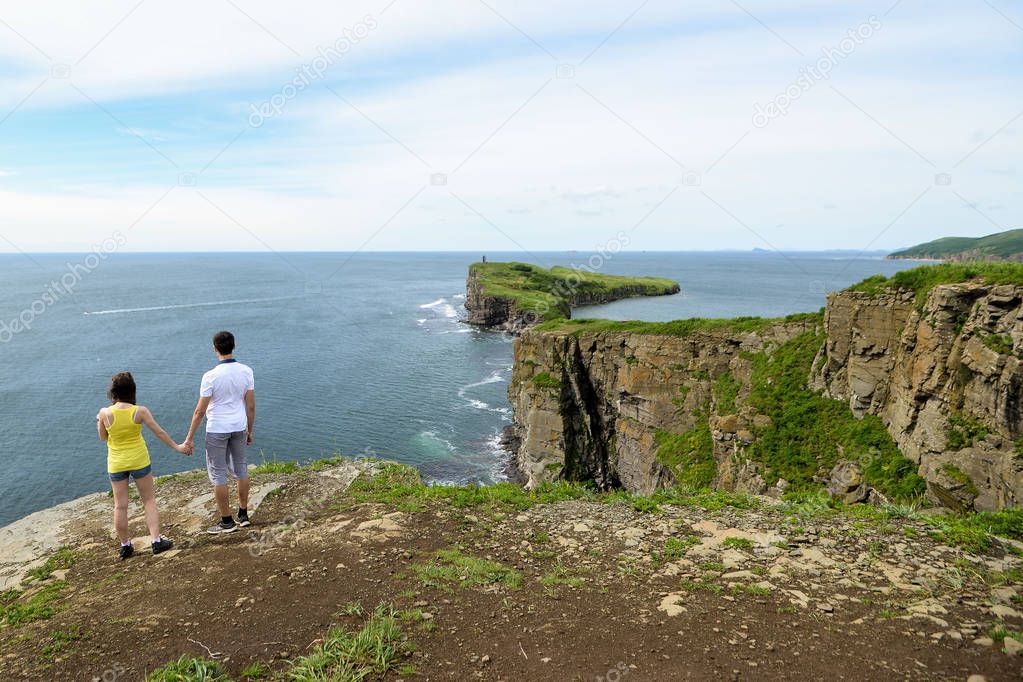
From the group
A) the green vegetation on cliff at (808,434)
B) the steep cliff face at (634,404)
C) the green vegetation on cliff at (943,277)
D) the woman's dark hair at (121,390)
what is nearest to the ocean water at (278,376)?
the steep cliff face at (634,404)

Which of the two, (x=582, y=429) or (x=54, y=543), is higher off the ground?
(x=54, y=543)

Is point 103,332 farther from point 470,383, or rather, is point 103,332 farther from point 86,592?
point 86,592

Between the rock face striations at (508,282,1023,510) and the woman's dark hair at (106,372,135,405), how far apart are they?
2310 centimetres

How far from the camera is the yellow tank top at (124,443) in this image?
9.70 m

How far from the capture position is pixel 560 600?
8.63 metres

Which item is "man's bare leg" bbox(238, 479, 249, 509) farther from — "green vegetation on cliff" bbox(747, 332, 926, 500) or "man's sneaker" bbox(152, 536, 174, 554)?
"green vegetation on cliff" bbox(747, 332, 926, 500)

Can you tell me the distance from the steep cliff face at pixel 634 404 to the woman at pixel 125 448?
25172 mm

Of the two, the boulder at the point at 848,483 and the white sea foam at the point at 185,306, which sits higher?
the white sea foam at the point at 185,306

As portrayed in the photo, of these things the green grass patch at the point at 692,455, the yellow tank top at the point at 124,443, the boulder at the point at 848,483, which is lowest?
the green grass patch at the point at 692,455

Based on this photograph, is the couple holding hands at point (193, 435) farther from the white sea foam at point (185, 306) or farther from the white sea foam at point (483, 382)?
the white sea foam at point (185, 306)

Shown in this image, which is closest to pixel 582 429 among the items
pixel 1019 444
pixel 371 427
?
pixel 371 427

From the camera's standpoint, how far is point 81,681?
666 centimetres

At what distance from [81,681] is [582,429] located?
39.0m

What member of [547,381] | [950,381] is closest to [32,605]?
[950,381]
